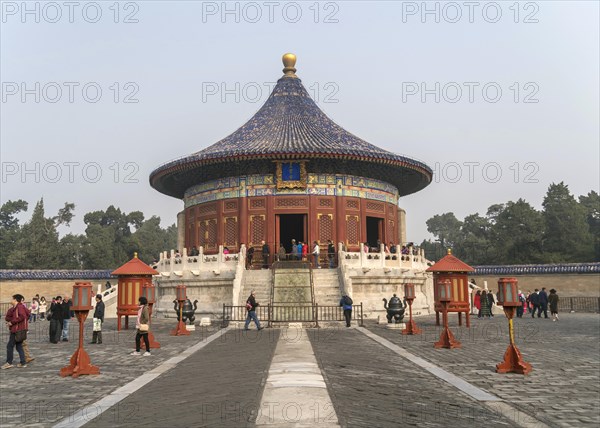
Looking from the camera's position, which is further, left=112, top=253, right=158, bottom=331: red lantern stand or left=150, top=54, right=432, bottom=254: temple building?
left=150, top=54, right=432, bottom=254: temple building

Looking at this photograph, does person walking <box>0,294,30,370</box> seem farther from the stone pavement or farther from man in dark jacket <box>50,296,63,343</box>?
man in dark jacket <box>50,296,63,343</box>

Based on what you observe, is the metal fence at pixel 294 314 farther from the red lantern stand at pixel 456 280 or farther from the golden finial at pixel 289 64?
the golden finial at pixel 289 64

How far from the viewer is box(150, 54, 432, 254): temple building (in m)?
30.5

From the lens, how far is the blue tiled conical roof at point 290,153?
→ 29938 mm

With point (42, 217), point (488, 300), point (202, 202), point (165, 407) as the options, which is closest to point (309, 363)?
point (165, 407)

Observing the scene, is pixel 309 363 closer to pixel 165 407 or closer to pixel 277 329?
pixel 165 407

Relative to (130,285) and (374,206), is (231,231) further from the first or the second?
(130,285)

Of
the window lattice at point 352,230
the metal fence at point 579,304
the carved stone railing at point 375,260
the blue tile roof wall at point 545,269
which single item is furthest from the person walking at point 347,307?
the blue tile roof wall at point 545,269

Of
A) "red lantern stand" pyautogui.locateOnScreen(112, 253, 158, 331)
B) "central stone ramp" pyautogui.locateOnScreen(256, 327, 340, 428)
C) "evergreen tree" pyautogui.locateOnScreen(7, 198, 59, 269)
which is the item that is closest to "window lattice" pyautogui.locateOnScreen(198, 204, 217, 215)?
"red lantern stand" pyautogui.locateOnScreen(112, 253, 158, 331)

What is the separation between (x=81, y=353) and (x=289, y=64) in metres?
32.0

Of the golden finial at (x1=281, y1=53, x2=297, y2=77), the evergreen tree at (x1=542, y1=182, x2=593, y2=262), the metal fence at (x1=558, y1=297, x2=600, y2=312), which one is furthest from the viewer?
the evergreen tree at (x1=542, y1=182, x2=593, y2=262)

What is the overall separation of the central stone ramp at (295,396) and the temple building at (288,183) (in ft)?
63.2

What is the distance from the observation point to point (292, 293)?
73.5 feet

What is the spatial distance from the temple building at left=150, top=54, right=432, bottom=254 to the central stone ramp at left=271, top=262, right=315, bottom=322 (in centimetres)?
555
